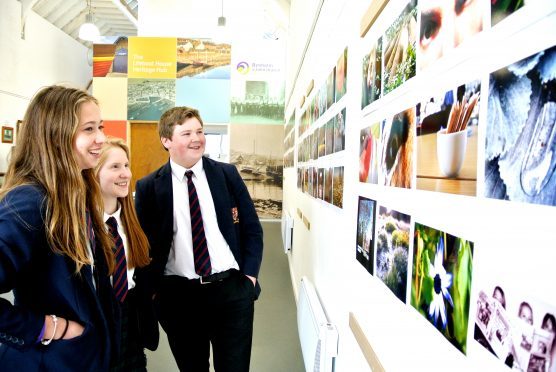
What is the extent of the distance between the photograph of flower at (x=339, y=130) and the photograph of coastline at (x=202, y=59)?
774 centimetres

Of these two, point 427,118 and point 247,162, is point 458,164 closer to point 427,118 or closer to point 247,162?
point 427,118

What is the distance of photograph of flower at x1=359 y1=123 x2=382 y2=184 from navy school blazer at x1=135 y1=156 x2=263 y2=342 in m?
0.95

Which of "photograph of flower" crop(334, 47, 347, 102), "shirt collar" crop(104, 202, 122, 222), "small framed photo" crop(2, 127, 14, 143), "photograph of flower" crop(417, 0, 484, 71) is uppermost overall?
"small framed photo" crop(2, 127, 14, 143)

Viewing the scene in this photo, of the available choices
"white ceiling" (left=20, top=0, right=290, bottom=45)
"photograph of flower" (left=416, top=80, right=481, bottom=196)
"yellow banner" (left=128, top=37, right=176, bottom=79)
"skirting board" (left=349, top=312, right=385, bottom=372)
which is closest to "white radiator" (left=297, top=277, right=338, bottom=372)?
"skirting board" (left=349, top=312, right=385, bottom=372)

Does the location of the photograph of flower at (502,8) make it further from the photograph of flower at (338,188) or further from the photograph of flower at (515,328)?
the photograph of flower at (338,188)

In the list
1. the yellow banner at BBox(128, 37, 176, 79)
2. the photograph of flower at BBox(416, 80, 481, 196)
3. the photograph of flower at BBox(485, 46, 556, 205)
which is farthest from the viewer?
the yellow banner at BBox(128, 37, 176, 79)

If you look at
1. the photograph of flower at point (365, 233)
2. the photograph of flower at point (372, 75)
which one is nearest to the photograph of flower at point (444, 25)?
the photograph of flower at point (372, 75)

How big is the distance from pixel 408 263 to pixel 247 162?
8474 millimetres

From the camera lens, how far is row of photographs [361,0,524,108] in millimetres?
648

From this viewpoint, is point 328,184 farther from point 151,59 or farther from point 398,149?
point 151,59

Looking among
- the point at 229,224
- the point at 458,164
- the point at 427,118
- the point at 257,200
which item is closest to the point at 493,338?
the point at 458,164

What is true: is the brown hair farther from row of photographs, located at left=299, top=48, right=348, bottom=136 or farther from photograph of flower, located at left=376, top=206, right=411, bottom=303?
photograph of flower, located at left=376, top=206, right=411, bottom=303

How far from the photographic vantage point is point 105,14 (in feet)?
47.1

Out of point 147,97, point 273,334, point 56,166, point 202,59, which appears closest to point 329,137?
point 56,166
